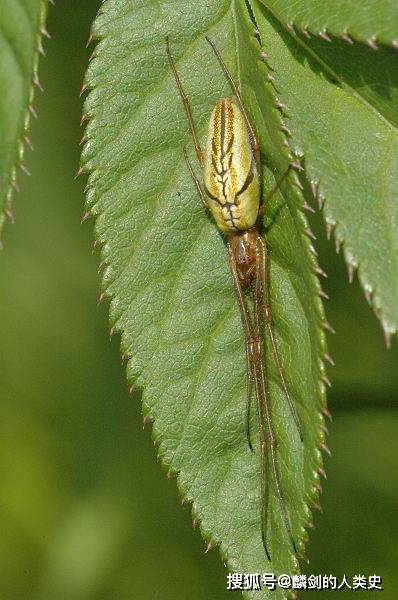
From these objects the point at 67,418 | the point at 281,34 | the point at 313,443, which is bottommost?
the point at 67,418

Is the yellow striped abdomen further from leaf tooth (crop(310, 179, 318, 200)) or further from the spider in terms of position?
leaf tooth (crop(310, 179, 318, 200))

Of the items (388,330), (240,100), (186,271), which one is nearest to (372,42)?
(240,100)

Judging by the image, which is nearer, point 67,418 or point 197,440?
point 197,440

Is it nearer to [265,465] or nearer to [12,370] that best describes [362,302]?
[265,465]

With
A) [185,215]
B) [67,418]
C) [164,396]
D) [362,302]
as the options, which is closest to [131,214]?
[185,215]

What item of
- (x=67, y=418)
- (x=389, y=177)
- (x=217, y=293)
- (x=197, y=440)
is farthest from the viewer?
(x=67, y=418)

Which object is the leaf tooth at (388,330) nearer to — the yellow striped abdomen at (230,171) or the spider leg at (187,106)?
the yellow striped abdomen at (230,171)

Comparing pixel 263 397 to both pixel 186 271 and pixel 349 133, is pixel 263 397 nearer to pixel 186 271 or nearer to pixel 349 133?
pixel 186 271
